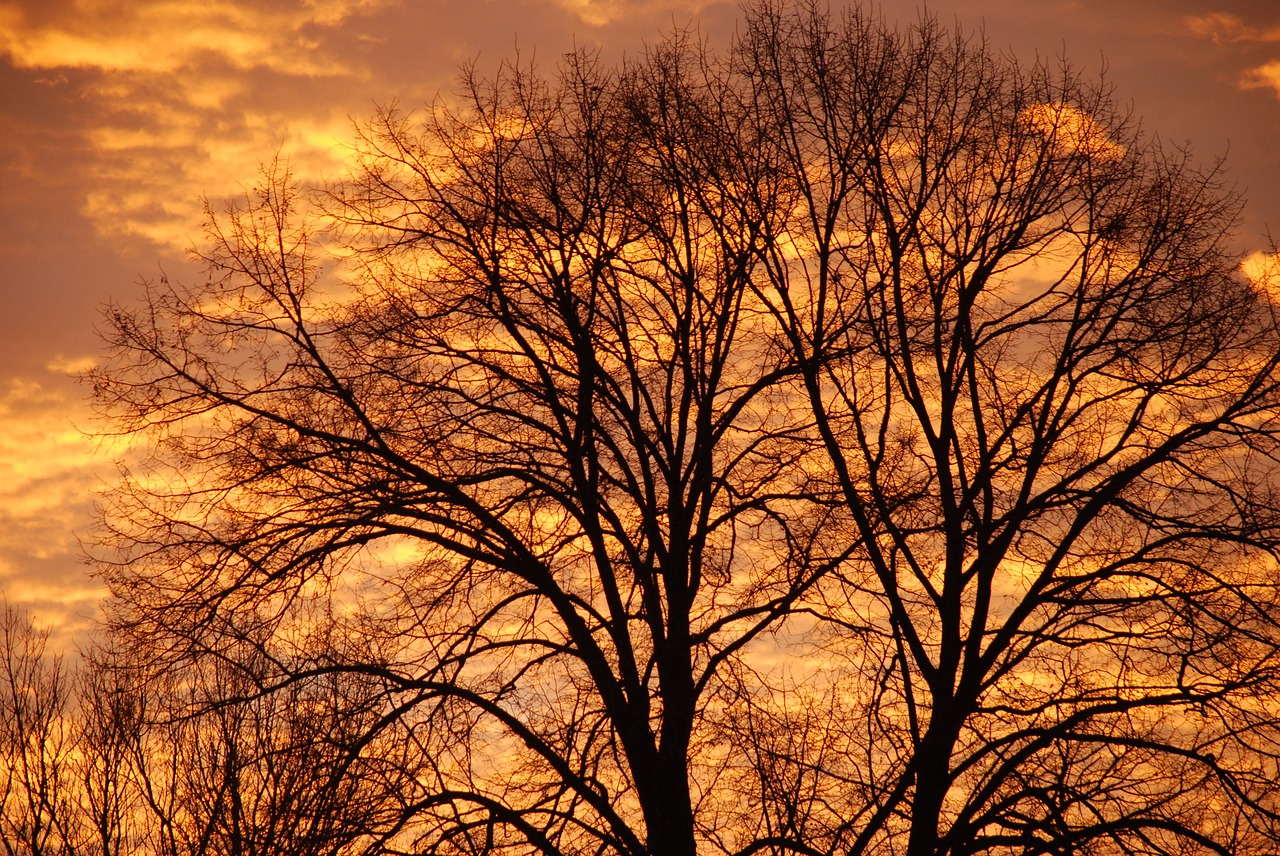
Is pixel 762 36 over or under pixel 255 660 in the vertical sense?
over

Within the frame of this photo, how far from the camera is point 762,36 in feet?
49.3

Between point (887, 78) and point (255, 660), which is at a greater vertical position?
point (887, 78)

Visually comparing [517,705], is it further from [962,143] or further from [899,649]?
[962,143]

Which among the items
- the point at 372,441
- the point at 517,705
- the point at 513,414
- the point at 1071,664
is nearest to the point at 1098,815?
the point at 1071,664

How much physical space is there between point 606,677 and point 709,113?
7.17m

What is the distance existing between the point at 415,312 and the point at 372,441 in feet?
5.56

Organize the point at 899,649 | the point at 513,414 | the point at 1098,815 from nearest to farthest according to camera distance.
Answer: the point at 1098,815 < the point at 899,649 < the point at 513,414

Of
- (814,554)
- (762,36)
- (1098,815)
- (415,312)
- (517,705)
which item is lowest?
(1098,815)

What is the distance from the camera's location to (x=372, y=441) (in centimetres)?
1349

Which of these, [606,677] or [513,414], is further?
[513,414]

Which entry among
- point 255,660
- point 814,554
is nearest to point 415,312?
point 255,660

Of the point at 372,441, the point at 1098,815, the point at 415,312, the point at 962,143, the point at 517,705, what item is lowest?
the point at 1098,815

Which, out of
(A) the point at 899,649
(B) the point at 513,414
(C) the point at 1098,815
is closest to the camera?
(C) the point at 1098,815

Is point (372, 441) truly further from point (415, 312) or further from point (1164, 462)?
point (1164, 462)
